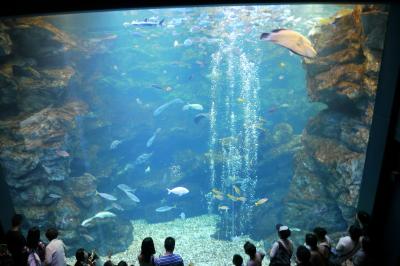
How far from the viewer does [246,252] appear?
3.57 metres

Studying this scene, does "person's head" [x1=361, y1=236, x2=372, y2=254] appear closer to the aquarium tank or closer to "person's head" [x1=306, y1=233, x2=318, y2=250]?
"person's head" [x1=306, y1=233, x2=318, y2=250]

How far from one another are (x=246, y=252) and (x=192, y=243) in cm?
772

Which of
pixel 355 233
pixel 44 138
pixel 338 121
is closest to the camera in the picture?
pixel 355 233

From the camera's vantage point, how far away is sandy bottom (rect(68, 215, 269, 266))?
9305mm

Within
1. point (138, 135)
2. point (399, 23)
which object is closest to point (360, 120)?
point (399, 23)

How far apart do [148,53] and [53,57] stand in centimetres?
1319

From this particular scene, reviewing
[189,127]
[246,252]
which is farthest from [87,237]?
[189,127]

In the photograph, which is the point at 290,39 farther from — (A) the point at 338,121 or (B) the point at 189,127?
(B) the point at 189,127

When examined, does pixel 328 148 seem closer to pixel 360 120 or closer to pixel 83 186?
pixel 360 120

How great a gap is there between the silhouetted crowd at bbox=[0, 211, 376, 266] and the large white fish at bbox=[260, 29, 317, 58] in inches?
106

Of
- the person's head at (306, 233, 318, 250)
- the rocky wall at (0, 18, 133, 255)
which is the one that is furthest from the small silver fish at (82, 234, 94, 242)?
the person's head at (306, 233, 318, 250)

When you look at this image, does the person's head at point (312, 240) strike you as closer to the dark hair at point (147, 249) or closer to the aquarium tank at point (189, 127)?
the dark hair at point (147, 249)

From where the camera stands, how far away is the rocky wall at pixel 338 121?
675 cm

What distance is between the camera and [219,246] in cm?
1029
